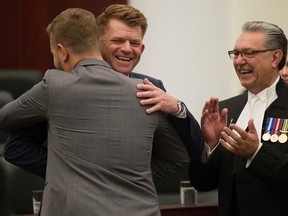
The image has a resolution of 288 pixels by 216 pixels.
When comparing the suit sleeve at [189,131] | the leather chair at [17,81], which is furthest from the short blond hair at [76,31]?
the leather chair at [17,81]

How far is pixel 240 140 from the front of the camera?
2.88m

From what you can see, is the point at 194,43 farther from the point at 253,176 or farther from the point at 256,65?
the point at 253,176

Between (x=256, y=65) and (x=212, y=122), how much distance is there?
15.6 inches

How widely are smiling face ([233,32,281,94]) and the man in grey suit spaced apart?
874mm

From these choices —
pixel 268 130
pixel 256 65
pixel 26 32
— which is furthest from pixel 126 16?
pixel 26 32

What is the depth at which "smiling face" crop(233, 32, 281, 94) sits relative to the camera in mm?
3221

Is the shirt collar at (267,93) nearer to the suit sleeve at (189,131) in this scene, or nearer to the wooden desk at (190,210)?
the suit sleeve at (189,131)

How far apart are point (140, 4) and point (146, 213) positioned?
371 cm

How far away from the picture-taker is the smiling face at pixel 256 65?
3221 mm

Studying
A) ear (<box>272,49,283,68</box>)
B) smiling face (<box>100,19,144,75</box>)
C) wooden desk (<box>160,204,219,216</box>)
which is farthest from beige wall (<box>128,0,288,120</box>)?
smiling face (<box>100,19,144,75</box>)

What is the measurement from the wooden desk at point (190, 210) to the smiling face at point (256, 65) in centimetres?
62

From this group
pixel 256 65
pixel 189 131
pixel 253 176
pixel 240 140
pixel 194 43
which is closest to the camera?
pixel 189 131

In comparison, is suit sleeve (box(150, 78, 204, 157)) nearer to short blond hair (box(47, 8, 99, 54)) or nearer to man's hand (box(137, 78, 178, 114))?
man's hand (box(137, 78, 178, 114))

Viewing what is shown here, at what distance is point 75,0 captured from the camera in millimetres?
5941
